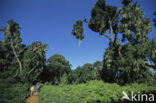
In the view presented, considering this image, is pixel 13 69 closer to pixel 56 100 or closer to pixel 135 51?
pixel 56 100

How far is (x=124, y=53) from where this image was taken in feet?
41.3

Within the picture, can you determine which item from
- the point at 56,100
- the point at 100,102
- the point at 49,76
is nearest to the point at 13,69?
the point at 49,76

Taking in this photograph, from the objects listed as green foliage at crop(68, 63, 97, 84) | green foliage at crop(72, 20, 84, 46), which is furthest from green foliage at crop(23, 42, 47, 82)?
green foliage at crop(68, 63, 97, 84)

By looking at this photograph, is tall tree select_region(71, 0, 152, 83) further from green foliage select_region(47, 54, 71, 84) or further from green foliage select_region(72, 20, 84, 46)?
green foliage select_region(47, 54, 71, 84)

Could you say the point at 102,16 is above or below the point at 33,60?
above

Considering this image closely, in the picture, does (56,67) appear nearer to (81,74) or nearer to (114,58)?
(81,74)

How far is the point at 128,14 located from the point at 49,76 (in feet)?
109

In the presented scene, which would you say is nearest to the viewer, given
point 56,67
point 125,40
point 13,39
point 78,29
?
point 125,40

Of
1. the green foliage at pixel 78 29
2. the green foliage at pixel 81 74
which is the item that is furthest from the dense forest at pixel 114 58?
the green foliage at pixel 81 74

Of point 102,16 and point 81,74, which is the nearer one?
point 102,16

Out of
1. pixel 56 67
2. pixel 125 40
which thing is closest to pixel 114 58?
pixel 125 40

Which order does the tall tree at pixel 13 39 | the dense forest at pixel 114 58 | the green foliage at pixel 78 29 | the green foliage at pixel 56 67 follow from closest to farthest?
the dense forest at pixel 114 58 → the green foliage at pixel 78 29 → the tall tree at pixel 13 39 → the green foliage at pixel 56 67

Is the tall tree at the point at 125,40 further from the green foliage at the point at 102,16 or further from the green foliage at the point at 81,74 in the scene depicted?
the green foliage at the point at 81,74

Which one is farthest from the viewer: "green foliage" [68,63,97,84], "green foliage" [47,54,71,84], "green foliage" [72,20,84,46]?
"green foliage" [47,54,71,84]
